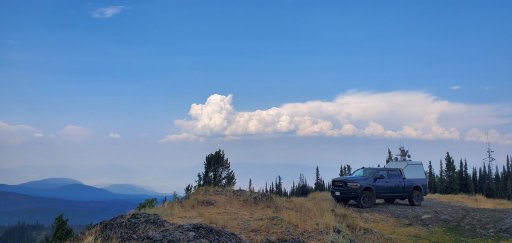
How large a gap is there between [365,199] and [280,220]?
1005cm

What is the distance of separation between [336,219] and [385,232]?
5.91ft

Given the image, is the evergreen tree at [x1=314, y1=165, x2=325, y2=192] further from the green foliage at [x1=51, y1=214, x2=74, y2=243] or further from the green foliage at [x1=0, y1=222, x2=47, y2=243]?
the green foliage at [x1=0, y1=222, x2=47, y2=243]

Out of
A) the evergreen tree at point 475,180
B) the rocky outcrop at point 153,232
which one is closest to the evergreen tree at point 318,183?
the evergreen tree at point 475,180

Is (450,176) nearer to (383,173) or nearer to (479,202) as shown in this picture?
(479,202)

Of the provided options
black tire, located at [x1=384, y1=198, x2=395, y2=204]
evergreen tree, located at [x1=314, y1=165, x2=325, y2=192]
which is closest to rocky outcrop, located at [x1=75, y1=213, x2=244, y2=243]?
black tire, located at [x1=384, y1=198, x2=395, y2=204]

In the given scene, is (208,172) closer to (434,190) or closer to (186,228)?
(186,228)

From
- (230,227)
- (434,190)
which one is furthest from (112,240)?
(434,190)

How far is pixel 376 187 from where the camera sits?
24.2 metres

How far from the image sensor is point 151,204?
61.6 feet

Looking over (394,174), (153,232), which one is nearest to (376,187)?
(394,174)

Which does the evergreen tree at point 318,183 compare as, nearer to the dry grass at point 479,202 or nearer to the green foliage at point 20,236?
the dry grass at point 479,202

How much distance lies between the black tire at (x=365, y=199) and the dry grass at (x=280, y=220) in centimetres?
191

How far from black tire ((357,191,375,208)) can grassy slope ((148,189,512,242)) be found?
1823mm

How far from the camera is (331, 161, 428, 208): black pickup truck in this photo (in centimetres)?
2339
